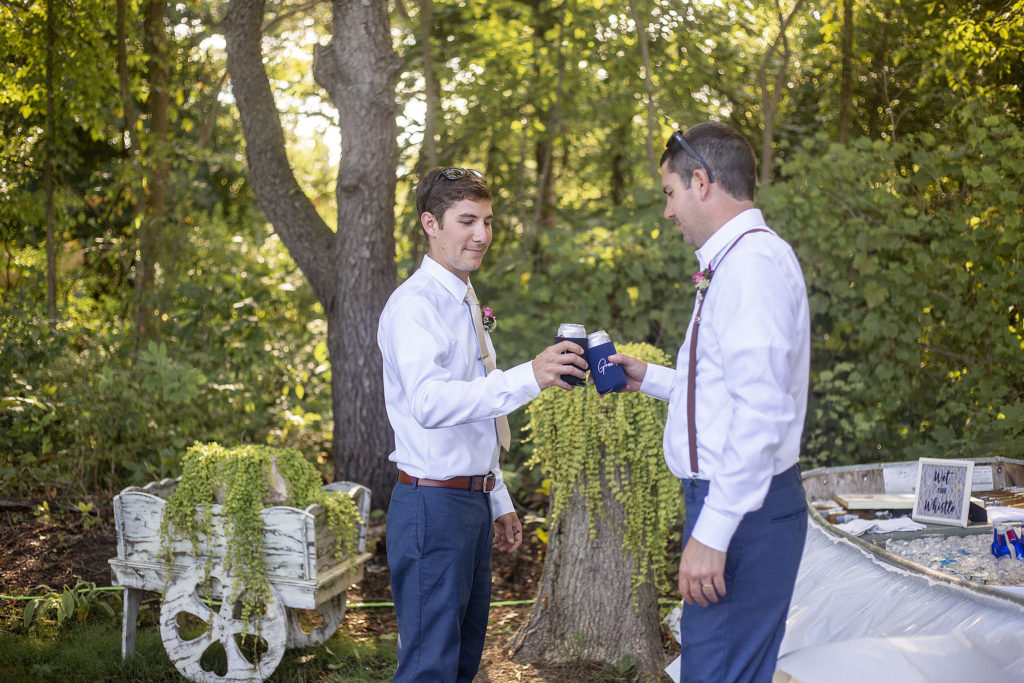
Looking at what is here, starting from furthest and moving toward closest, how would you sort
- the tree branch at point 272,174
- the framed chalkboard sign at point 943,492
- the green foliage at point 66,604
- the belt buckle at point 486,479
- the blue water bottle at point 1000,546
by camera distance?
the tree branch at point 272,174, the green foliage at point 66,604, the framed chalkboard sign at point 943,492, the blue water bottle at point 1000,546, the belt buckle at point 486,479

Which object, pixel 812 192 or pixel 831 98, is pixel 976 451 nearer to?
pixel 812 192

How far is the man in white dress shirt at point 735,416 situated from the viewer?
1842 mm

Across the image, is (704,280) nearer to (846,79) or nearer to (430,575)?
(430,575)

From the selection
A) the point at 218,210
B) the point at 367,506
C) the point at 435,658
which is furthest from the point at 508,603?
the point at 218,210

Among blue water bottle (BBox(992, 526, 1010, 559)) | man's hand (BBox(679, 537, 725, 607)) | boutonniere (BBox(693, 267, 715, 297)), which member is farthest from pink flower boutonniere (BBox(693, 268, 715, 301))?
blue water bottle (BBox(992, 526, 1010, 559))

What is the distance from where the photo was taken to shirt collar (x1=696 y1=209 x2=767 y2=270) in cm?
202

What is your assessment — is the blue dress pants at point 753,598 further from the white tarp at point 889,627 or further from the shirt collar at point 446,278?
the shirt collar at point 446,278

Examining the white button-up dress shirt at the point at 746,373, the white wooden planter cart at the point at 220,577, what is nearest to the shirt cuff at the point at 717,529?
the white button-up dress shirt at the point at 746,373

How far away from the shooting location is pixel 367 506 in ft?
14.7

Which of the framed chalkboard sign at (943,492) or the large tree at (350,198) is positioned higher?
the large tree at (350,198)

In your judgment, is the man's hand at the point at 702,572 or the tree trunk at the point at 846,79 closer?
the man's hand at the point at 702,572

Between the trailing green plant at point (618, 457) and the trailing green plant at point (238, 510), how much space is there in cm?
102

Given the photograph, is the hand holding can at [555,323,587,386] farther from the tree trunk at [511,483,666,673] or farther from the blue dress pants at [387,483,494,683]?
the tree trunk at [511,483,666,673]

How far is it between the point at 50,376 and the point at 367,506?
11.0 feet
